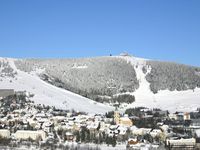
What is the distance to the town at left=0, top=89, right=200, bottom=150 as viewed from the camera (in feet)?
239

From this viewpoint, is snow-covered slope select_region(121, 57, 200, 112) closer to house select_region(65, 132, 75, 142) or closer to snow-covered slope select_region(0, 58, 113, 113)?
snow-covered slope select_region(0, 58, 113, 113)

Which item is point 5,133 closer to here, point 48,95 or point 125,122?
point 125,122

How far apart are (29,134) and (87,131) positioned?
34.2 ft

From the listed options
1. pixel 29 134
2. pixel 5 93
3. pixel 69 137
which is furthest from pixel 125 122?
pixel 5 93

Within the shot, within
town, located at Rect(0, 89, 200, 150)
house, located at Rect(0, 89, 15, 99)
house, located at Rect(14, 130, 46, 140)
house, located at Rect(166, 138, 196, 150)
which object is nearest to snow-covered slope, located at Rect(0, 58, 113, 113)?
house, located at Rect(0, 89, 15, 99)

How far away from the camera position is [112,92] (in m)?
197

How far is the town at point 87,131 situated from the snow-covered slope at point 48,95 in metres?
20.5

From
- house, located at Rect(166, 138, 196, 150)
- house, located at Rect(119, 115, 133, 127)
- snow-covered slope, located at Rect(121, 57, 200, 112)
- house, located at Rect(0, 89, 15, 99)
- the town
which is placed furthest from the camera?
snow-covered slope, located at Rect(121, 57, 200, 112)

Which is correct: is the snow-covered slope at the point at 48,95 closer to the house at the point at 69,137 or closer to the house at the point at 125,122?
the house at the point at 125,122

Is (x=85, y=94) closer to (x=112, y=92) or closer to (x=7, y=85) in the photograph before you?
(x=112, y=92)

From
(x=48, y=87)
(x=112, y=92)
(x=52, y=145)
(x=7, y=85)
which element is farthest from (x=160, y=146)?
(x=112, y=92)

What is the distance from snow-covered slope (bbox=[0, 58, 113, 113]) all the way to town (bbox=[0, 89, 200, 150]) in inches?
806

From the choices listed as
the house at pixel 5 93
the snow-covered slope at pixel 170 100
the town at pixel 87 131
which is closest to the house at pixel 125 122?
the town at pixel 87 131

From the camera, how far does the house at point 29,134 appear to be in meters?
80.8
